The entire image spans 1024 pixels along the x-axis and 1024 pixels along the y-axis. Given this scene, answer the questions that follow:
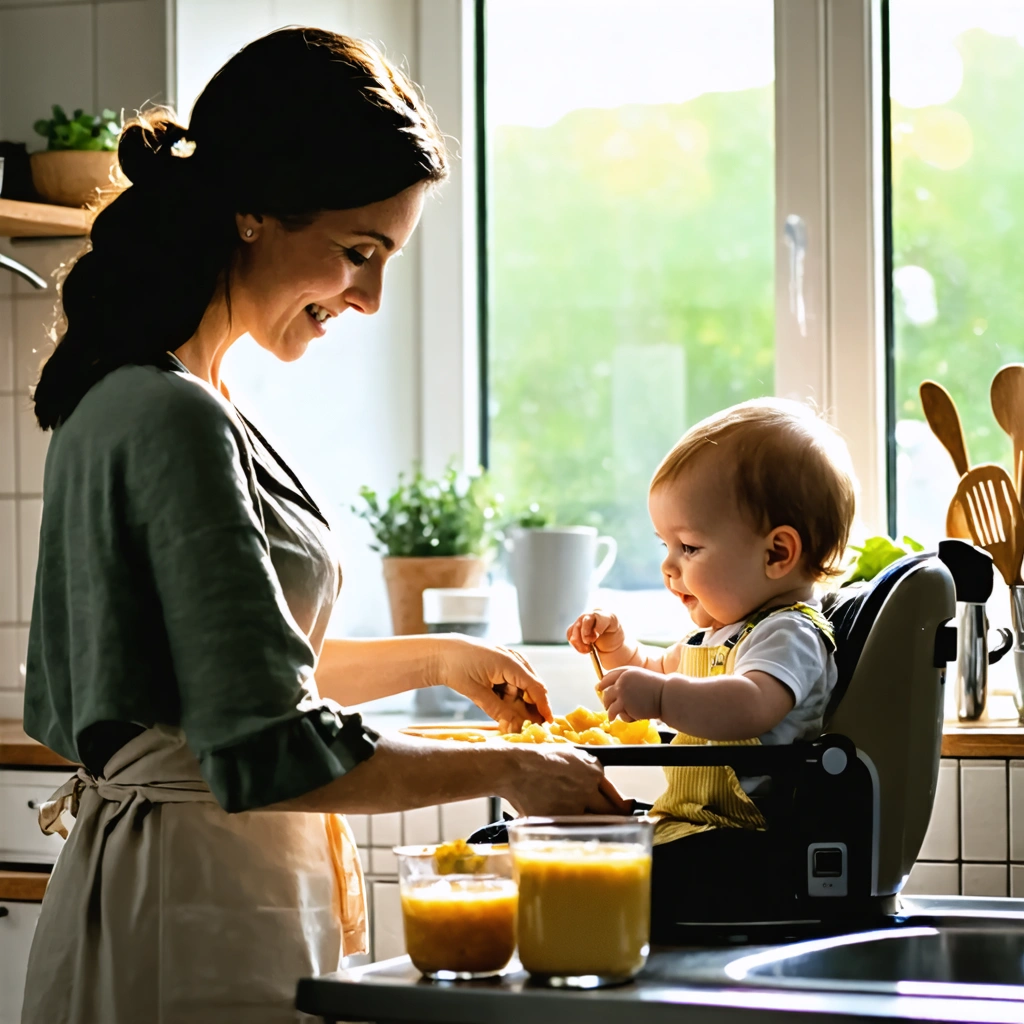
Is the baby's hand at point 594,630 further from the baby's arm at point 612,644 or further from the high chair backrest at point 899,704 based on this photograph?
the high chair backrest at point 899,704

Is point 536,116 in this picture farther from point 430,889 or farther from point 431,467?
point 430,889

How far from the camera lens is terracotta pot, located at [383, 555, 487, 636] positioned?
2.46 m

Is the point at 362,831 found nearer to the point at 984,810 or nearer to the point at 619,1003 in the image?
the point at 984,810

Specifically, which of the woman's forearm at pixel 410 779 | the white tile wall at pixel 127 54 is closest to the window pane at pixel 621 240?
the white tile wall at pixel 127 54

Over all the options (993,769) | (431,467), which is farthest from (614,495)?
(993,769)

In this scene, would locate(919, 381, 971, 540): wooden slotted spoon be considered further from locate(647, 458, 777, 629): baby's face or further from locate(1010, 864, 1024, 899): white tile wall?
locate(647, 458, 777, 629): baby's face

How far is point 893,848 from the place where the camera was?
1.20 metres

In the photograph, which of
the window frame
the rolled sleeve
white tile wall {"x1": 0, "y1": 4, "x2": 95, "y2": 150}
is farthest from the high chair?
white tile wall {"x1": 0, "y1": 4, "x2": 95, "y2": 150}

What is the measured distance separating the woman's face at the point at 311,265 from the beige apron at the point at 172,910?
1.34 feet

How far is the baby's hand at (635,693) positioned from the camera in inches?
47.2

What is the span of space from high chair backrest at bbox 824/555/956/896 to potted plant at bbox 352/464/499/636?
4.19 ft

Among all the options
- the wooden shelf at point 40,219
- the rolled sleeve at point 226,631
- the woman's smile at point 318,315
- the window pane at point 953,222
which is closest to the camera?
the rolled sleeve at point 226,631

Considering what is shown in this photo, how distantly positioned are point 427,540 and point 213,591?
141 cm

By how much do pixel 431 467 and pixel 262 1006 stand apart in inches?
62.7
